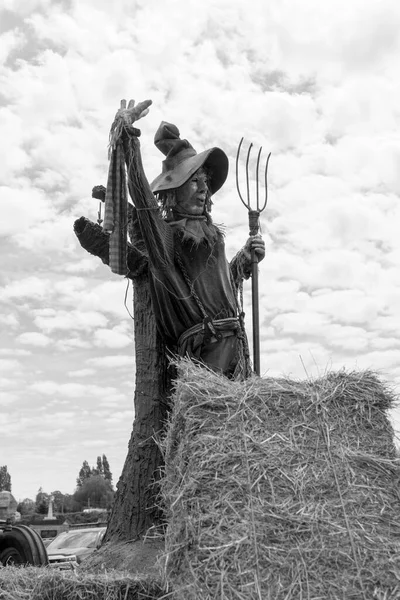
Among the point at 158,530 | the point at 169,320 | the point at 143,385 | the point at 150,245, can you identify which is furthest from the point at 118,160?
the point at 158,530

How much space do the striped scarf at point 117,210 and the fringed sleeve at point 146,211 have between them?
63 mm

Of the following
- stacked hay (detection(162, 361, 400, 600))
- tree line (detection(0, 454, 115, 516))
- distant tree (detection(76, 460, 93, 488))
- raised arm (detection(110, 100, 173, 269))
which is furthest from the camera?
distant tree (detection(76, 460, 93, 488))

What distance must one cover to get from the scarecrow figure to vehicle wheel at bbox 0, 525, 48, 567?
437cm

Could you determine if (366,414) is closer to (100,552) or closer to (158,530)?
(158,530)

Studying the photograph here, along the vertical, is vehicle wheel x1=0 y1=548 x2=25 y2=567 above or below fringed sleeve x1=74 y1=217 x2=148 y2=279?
below

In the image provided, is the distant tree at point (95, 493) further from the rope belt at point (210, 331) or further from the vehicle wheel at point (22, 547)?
the rope belt at point (210, 331)

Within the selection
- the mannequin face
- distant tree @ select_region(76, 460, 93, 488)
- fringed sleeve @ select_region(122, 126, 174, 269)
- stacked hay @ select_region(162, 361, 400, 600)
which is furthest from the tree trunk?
distant tree @ select_region(76, 460, 93, 488)

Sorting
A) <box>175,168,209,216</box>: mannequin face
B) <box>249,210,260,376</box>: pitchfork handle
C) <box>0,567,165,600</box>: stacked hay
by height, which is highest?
<box>175,168,209,216</box>: mannequin face

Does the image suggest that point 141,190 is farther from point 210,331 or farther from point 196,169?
point 210,331

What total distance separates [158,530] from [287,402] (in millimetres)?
1808

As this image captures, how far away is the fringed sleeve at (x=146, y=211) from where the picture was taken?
15.6ft

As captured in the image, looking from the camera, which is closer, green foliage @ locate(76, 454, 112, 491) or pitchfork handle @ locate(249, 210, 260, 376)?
pitchfork handle @ locate(249, 210, 260, 376)

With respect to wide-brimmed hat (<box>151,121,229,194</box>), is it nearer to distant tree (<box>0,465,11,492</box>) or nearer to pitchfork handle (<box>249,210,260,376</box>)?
pitchfork handle (<box>249,210,260,376</box>)

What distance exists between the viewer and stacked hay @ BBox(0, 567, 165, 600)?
12.6 feet
